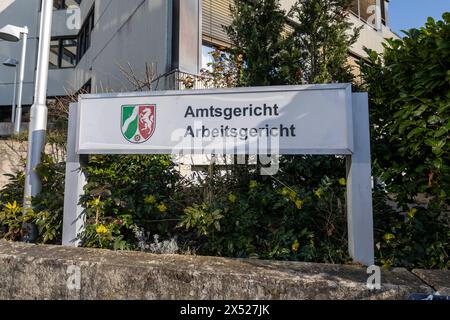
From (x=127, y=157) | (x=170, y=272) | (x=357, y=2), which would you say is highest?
(x=357, y=2)

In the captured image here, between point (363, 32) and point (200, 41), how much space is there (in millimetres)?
8859

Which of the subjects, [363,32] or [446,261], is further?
[363,32]

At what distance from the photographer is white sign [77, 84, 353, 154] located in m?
2.84

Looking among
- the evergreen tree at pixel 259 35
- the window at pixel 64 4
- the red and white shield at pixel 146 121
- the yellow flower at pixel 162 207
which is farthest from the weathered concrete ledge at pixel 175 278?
the window at pixel 64 4

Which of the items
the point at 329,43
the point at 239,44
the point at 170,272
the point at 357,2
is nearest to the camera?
the point at 170,272

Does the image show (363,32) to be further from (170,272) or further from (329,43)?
(170,272)

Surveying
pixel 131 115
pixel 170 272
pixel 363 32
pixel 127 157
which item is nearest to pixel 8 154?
pixel 127 157

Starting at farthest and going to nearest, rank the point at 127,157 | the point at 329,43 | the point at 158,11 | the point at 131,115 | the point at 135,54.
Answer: the point at 135,54, the point at 158,11, the point at 329,43, the point at 127,157, the point at 131,115

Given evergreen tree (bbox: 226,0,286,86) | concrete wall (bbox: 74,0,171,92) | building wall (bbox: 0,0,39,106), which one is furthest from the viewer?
building wall (bbox: 0,0,39,106)

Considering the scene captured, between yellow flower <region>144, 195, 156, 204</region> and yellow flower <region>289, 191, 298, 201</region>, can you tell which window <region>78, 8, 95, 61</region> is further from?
yellow flower <region>289, 191, 298, 201</region>

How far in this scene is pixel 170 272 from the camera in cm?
240

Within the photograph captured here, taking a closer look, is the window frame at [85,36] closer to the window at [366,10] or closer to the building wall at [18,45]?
the building wall at [18,45]

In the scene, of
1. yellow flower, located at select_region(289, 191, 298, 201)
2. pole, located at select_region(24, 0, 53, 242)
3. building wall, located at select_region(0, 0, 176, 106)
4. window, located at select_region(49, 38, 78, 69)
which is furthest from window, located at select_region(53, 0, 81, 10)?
yellow flower, located at select_region(289, 191, 298, 201)

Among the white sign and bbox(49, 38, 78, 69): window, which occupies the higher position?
bbox(49, 38, 78, 69): window
